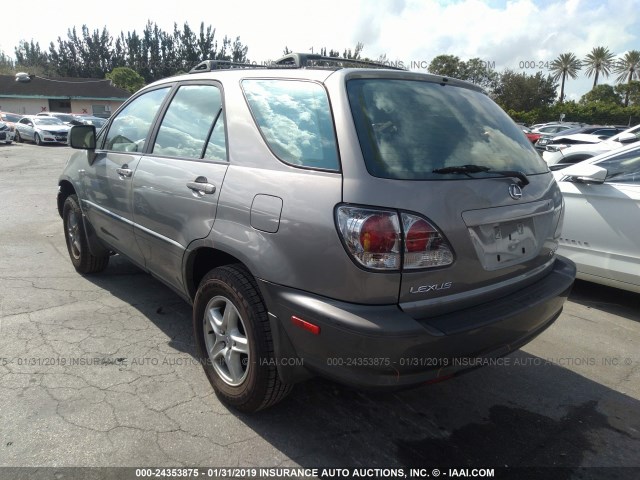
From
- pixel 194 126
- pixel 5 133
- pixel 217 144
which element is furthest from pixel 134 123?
pixel 5 133

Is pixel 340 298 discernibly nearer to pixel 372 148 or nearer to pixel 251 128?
pixel 372 148

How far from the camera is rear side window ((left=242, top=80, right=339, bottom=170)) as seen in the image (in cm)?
225

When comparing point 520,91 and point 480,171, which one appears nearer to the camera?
point 480,171

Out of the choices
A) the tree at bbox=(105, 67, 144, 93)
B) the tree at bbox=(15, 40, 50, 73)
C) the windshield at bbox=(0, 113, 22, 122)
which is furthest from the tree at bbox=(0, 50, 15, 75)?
the windshield at bbox=(0, 113, 22, 122)

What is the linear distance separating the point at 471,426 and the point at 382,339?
113cm

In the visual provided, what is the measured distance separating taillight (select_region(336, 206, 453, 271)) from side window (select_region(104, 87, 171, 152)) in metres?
2.15

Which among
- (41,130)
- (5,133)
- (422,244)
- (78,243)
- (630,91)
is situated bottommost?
(78,243)

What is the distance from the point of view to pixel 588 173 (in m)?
4.26

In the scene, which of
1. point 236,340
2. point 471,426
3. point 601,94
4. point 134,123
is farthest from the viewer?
point 601,94

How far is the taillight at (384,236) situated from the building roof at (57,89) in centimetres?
5507

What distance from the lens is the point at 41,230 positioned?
6.50 m

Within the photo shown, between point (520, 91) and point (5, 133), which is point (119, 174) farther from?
point (520, 91)

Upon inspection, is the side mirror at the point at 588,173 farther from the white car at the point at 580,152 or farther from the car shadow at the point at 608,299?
the white car at the point at 580,152

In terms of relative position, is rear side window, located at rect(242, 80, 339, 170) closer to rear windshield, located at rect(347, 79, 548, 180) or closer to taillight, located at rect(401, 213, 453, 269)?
rear windshield, located at rect(347, 79, 548, 180)
